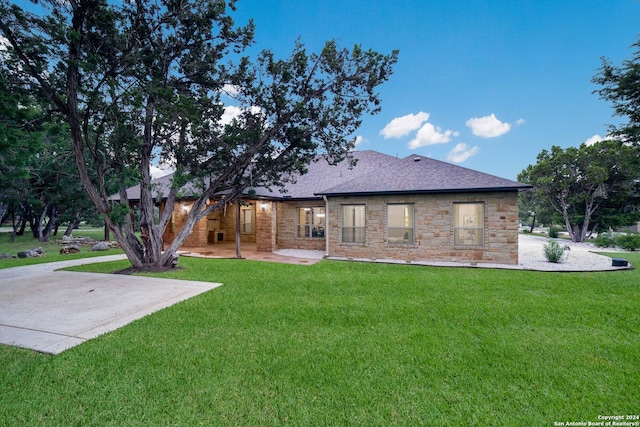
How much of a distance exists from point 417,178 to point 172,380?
10.6m

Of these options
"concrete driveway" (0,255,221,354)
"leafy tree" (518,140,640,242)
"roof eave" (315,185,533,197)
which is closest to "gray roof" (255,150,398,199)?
"roof eave" (315,185,533,197)

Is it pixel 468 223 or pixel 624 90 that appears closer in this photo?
pixel 624 90

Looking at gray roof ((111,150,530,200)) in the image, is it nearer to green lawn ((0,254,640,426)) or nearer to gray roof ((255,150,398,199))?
gray roof ((255,150,398,199))

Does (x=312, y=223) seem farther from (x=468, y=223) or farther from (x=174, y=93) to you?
(x=174, y=93)

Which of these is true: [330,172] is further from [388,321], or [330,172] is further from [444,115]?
[444,115]

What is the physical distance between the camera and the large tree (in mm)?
6773

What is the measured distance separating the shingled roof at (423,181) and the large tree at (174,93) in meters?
2.25

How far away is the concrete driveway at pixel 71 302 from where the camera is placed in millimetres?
3947

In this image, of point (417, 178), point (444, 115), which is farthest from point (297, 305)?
point (444, 115)

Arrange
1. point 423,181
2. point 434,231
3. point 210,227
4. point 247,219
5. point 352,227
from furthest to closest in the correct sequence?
1. point 247,219
2. point 210,227
3. point 352,227
4. point 423,181
5. point 434,231

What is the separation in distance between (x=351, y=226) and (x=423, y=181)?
11.5 ft

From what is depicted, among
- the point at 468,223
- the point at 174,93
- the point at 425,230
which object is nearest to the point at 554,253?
the point at 468,223

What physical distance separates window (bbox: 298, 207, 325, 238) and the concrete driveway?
762 centimetres

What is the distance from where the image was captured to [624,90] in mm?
7738
